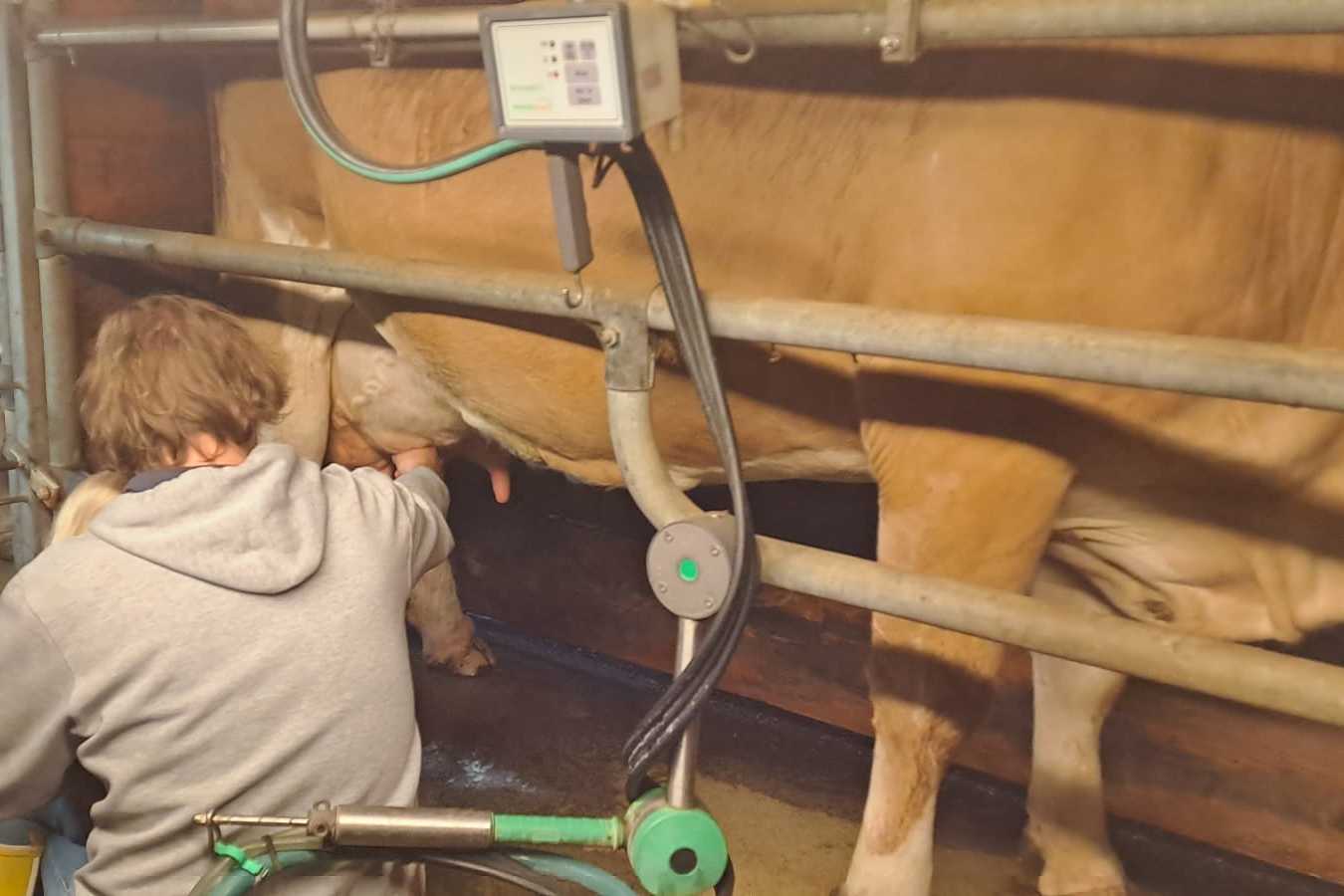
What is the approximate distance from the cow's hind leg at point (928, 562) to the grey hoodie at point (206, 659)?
0.55 m

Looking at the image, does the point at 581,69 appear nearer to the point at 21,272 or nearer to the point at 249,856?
the point at 249,856

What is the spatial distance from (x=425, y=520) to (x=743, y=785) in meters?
1.06

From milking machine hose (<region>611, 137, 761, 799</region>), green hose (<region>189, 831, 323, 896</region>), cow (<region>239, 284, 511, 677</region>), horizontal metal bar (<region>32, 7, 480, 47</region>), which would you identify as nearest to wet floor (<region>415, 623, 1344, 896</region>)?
cow (<region>239, 284, 511, 677</region>)

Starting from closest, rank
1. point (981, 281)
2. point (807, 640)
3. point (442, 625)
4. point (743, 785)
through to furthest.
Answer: point (981, 281), point (743, 785), point (807, 640), point (442, 625)

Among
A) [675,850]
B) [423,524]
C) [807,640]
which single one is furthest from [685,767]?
[807,640]

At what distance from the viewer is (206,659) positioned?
3.17 feet

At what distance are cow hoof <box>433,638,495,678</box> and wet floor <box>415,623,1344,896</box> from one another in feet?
0.07

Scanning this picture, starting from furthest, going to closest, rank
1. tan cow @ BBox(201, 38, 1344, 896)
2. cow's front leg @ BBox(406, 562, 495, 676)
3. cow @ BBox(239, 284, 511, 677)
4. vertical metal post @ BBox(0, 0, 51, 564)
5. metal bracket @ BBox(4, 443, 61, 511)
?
cow's front leg @ BBox(406, 562, 495, 676) < cow @ BBox(239, 284, 511, 677) < metal bracket @ BBox(4, 443, 61, 511) < vertical metal post @ BBox(0, 0, 51, 564) < tan cow @ BBox(201, 38, 1344, 896)

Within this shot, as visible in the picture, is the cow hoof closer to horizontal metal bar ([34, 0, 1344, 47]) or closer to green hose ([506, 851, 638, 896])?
green hose ([506, 851, 638, 896])

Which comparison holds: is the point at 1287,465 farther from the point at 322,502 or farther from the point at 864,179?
the point at 322,502

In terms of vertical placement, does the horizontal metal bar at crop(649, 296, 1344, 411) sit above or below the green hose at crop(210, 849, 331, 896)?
above

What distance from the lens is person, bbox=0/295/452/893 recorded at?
945 mm

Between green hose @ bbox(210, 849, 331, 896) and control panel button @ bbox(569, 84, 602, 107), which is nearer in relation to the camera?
control panel button @ bbox(569, 84, 602, 107)

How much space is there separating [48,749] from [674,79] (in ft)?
2.56
